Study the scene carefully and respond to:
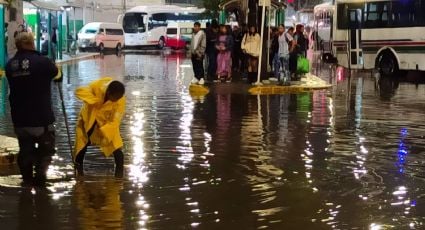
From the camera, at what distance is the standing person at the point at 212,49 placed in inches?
832

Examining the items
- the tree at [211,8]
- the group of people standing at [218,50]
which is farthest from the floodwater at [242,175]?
the tree at [211,8]

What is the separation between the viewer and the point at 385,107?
52.2ft

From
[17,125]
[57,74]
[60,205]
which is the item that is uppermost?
[57,74]

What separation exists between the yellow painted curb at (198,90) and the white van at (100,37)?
1253 inches

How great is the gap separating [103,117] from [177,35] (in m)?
48.9

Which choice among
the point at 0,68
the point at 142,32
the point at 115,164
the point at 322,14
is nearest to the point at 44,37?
the point at 0,68

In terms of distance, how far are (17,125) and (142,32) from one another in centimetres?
4894

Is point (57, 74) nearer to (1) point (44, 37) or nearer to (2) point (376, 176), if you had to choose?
(2) point (376, 176)

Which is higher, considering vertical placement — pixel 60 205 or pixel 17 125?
pixel 17 125

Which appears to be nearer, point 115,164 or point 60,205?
→ point 60,205

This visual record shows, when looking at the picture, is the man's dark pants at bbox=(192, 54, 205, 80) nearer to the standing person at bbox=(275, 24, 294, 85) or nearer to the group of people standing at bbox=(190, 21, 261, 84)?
the group of people standing at bbox=(190, 21, 261, 84)

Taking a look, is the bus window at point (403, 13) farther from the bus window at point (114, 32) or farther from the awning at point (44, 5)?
the bus window at point (114, 32)

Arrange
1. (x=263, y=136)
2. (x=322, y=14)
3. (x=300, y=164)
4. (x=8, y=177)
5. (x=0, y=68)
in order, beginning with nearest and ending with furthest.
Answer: (x=8, y=177), (x=300, y=164), (x=263, y=136), (x=0, y=68), (x=322, y=14)

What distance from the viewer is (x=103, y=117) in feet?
27.0
